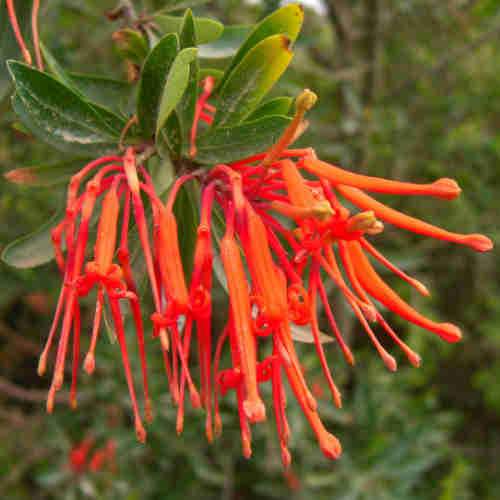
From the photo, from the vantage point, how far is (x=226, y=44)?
0.89 m

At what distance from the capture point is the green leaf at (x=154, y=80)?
64cm

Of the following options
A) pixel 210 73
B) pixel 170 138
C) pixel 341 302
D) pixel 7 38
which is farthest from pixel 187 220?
pixel 341 302

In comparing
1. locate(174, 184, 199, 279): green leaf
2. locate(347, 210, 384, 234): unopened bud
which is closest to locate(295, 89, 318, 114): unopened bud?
locate(347, 210, 384, 234): unopened bud

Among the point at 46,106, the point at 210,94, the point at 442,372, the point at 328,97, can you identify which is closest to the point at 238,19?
the point at 328,97

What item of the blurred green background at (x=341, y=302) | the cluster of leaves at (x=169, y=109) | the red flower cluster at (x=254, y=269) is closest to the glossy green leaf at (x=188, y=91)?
the cluster of leaves at (x=169, y=109)

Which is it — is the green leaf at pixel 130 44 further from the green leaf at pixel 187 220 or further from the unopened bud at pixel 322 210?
the unopened bud at pixel 322 210

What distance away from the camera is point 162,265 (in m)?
0.57

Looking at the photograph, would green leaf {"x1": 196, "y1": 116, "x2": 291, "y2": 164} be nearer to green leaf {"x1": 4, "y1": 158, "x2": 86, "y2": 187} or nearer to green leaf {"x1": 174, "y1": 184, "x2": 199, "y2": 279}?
green leaf {"x1": 174, "y1": 184, "x2": 199, "y2": 279}

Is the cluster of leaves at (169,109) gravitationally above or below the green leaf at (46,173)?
above

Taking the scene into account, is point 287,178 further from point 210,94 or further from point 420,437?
point 420,437

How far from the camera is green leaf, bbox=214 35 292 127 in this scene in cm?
66

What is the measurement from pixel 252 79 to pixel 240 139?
76 mm

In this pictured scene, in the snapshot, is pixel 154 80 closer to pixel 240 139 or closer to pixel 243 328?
pixel 240 139

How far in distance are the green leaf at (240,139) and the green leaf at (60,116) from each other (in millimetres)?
109
